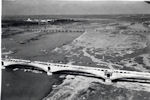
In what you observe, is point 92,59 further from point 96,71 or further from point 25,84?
point 25,84

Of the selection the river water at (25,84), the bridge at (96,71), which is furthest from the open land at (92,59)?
the river water at (25,84)

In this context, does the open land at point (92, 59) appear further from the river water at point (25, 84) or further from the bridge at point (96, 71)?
the river water at point (25, 84)

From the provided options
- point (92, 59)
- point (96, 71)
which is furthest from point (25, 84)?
point (92, 59)

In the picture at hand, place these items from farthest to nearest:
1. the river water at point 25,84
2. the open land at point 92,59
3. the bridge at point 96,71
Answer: the bridge at point 96,71, the open land at point 92,59, the river water at point 25,84

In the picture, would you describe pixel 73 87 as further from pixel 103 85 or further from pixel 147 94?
pixel 147 94

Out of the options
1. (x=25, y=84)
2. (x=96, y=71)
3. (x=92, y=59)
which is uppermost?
(x=96, y=71)

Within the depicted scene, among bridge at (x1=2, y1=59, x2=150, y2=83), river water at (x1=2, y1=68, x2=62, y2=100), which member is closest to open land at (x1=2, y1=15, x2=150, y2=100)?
bridge at (x1=2, y1=59, x2=150, y2=83)

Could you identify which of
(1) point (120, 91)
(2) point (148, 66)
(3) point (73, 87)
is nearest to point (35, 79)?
(3) point (73, 87)

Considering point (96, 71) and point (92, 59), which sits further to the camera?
point (92, 59)

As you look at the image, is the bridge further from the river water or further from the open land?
the river water
